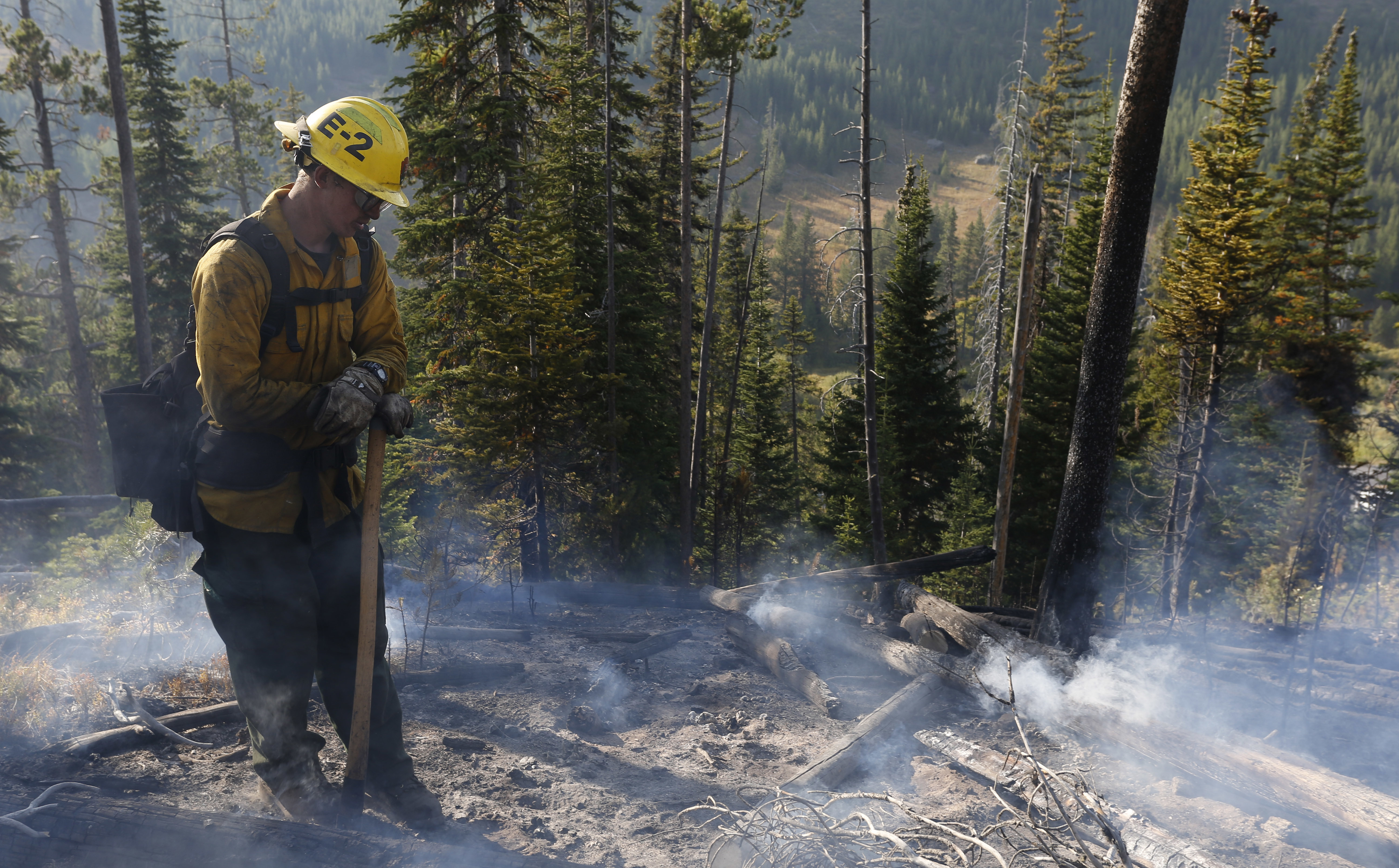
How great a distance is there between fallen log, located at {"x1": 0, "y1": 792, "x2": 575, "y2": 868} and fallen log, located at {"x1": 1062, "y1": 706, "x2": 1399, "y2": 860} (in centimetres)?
364

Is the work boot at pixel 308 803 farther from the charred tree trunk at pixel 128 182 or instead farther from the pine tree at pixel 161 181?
the pine tree at pixel 161 181

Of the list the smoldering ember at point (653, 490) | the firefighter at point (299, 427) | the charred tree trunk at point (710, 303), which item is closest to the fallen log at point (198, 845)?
the smoldering ember at point (653, 490)

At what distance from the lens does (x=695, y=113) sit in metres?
22.5

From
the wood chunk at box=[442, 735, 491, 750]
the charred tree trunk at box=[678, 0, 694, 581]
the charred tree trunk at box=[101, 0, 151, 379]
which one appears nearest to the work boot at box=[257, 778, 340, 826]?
the wood chunk at box=[442, 735, 491, 750]

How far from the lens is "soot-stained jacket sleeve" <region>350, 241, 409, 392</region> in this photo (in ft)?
11.3

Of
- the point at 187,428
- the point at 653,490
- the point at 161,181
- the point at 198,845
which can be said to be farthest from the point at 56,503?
the point at 161,181

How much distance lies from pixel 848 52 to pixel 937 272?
597ft

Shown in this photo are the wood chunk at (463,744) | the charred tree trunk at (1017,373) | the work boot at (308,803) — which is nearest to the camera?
the work boot at (308,803)

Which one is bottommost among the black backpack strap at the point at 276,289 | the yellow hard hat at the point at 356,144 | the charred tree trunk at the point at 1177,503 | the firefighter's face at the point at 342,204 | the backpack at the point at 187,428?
the charred tree trunk at the point at 1177,503

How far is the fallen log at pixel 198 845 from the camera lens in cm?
278

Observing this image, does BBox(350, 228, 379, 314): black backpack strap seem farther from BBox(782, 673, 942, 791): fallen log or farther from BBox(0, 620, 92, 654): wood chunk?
BBox(0, 620, 92, 654): wood chunk

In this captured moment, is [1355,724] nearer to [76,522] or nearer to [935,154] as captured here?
[76,522]

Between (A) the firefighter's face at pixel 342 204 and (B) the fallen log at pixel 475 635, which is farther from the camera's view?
(B) the fallen log at pixel 475 635

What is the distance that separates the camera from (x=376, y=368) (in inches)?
131
